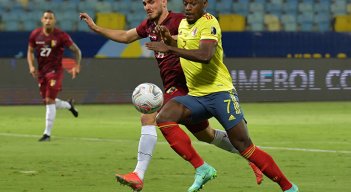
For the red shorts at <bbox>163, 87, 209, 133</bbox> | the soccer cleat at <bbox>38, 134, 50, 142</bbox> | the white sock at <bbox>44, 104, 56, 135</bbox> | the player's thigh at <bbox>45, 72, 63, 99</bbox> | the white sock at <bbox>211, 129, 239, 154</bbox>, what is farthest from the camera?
the player's thigh at <bbox>45, 72, 63, 99</bbox>

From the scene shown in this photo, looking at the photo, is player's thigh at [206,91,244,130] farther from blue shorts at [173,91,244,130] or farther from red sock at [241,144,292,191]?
red sock at [241,144,292,191]

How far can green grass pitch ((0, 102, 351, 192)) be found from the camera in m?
9.95

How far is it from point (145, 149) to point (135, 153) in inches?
160

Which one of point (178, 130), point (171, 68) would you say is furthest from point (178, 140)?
point (171, 68)

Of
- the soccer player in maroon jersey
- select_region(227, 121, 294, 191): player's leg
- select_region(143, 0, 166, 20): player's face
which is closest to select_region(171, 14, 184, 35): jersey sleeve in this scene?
select_region(143, 0, 166, 20): player's face

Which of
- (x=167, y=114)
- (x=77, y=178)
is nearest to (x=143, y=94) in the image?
(x=167, y=114)

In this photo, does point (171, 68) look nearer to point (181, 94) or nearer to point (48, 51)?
point (181, 94)

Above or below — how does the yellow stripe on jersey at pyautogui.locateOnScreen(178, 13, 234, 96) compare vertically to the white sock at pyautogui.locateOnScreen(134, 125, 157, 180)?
above

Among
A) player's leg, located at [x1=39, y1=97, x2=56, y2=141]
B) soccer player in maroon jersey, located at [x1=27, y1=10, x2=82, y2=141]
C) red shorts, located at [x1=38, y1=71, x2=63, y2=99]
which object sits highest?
soccer player in maroon jersey, located at [x1=27, y1=10, x2=82, y2=141]

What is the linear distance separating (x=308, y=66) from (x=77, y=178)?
16586mm

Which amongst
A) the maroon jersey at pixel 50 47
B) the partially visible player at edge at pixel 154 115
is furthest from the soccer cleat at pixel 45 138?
the partially visible player at edge at pixel 154 115

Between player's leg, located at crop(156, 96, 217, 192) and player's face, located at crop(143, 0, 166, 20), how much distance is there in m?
Answer: 1.37

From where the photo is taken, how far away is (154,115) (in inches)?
389

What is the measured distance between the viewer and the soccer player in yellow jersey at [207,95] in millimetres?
8570
